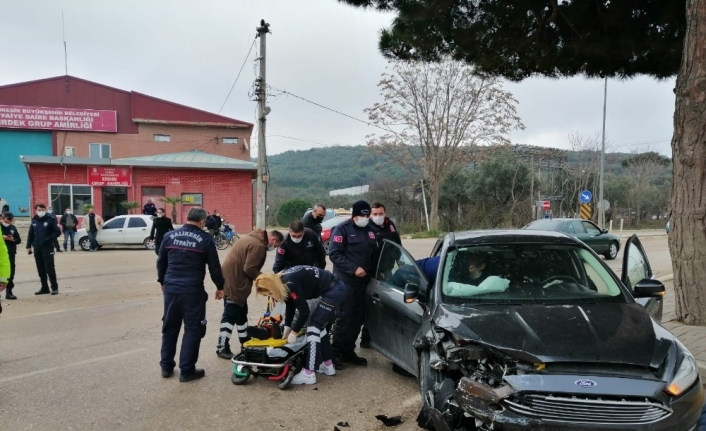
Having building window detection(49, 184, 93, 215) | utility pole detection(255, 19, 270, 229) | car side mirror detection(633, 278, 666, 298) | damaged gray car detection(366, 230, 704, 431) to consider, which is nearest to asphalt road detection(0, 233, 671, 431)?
damaged gray car detection(366, 230, 704, 431)

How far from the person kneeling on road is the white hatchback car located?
1734 centimetres

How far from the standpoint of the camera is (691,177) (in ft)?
21.2

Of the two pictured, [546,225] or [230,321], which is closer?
[230,321]

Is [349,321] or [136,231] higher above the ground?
[349,321]

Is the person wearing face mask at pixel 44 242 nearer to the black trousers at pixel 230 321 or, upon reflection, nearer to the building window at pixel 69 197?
the black trousers at pixel 230 321

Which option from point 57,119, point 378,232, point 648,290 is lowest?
point 648,290

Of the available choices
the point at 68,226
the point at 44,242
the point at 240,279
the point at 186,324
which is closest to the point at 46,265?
the point at 44,242

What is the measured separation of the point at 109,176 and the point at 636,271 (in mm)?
29068

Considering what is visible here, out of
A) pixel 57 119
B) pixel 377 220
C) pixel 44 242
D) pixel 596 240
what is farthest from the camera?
pixel 57 119

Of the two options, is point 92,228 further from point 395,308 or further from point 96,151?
point 395,308

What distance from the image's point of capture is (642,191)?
185 feet

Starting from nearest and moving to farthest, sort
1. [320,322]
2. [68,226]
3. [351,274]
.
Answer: [320,322] < [351,274] < [68,226]

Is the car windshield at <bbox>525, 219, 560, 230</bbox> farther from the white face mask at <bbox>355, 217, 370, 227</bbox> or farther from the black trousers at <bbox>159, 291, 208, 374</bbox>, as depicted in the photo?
the black trousers at <bbox>159, 291, 208, 374</bbox>

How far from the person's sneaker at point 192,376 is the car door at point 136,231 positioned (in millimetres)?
16931
